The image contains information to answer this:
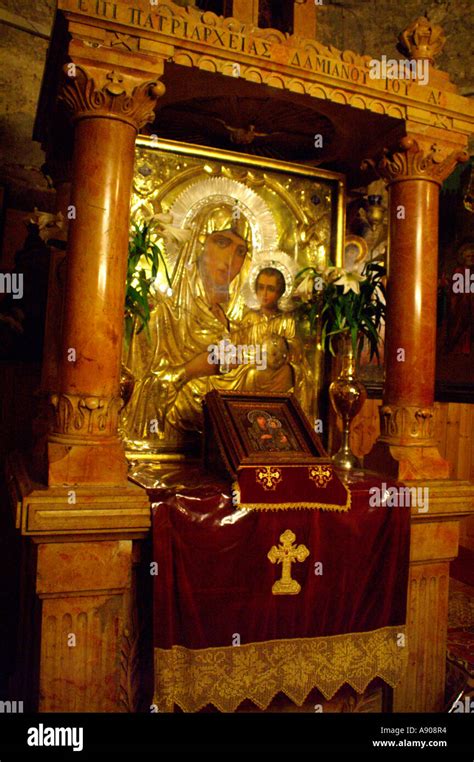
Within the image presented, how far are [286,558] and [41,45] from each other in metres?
4.99

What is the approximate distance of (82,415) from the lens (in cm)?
265

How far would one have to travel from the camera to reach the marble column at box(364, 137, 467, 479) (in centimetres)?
333

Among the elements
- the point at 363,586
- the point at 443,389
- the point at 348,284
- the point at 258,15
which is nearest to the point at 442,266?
the point at 443,389

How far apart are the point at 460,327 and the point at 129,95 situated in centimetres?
349

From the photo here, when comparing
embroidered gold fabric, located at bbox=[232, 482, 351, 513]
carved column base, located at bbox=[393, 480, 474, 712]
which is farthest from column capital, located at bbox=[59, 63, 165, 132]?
carved column base, located at bbox=[393, 480, 474, 712]

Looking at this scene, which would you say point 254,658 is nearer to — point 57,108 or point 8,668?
point 8,668

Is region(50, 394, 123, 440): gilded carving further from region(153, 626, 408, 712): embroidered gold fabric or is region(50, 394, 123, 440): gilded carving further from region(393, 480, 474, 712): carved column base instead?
region(393, 480, 474, 712): carved column base

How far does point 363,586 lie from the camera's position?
2.92 meters

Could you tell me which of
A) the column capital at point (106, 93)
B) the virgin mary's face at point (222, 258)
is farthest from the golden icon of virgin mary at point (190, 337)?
the column capital at point (106, 93)

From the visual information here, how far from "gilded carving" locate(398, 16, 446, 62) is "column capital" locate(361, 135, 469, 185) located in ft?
1.53

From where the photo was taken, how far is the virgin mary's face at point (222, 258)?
386cm

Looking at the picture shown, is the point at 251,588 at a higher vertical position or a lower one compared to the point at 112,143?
lower

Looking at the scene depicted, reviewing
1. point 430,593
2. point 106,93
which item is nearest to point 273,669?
point 430,593

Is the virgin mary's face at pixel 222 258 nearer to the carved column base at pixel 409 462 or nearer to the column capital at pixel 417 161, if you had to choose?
the column capital at pixel 417 161
